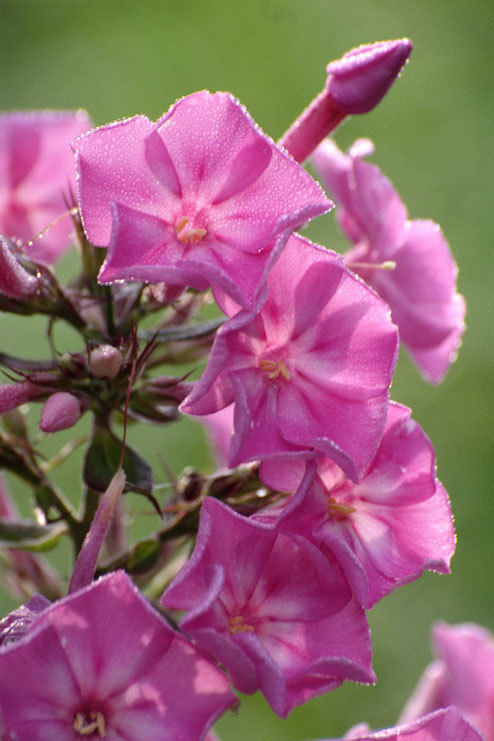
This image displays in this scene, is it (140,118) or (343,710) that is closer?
(140,118)

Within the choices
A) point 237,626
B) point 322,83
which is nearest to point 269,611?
point 237,626

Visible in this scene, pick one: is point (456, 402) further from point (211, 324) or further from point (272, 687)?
point (272, 687)

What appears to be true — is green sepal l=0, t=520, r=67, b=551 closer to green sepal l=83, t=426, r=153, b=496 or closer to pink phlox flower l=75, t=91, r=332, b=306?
green sepal l=83, t=426, r=153, b=496

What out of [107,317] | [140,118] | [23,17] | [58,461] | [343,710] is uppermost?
[140,118]

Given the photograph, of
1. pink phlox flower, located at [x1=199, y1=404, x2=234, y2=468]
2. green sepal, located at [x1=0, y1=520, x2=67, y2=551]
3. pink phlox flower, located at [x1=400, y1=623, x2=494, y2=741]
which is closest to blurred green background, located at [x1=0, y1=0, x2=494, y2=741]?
pink phlox flower, located at [x1=199, y1=404, x2=234, y2=468]

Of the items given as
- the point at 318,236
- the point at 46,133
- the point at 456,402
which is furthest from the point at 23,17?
the point at 46,133

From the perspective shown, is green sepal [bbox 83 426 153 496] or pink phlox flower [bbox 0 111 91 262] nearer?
green sepal [bbox 83 426 153 496]
